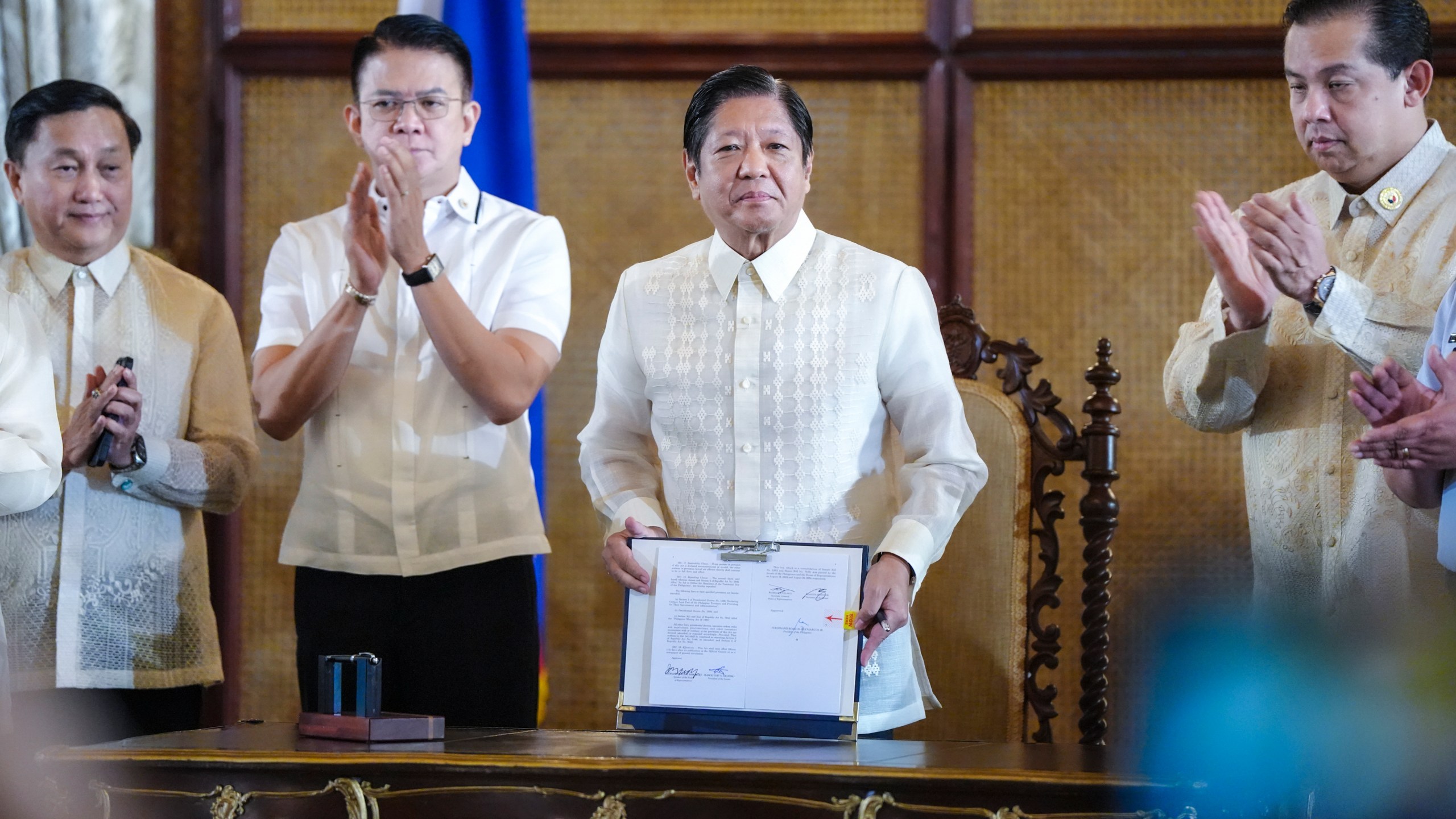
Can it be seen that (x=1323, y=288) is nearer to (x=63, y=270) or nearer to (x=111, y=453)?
(x=111, y=453)

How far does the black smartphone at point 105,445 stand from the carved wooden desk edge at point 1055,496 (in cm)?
169

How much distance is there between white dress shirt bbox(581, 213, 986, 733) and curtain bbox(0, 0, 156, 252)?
2.12m

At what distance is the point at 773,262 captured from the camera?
2.56 meters

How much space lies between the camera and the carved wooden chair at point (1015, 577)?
3.00 m

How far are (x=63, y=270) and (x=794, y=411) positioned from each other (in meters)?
1.68

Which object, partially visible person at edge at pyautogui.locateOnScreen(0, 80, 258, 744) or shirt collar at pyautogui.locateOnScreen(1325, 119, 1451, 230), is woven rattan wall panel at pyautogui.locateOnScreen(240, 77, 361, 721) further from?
shirt collar at pyautogui.locateOnScreen(1325, 119, 1451, 230)

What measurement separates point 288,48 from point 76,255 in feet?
4.35

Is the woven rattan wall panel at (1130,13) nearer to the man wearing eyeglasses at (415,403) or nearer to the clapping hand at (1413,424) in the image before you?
the man wearing eyeglasses at (415,403)

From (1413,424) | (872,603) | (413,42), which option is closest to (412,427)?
(413,42)

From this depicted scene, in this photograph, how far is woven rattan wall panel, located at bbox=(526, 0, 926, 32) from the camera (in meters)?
4.07

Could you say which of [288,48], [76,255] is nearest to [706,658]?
[76,255]

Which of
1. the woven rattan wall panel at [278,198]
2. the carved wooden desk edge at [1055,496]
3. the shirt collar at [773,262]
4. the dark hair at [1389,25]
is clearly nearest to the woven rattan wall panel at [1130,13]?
the carved wooden desk edge at [1055,496]

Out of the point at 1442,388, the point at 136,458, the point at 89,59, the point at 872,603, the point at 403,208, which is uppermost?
the point at 89,59

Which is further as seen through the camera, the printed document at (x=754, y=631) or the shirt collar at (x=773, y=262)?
the shirt collar at (x=773, y=262)
